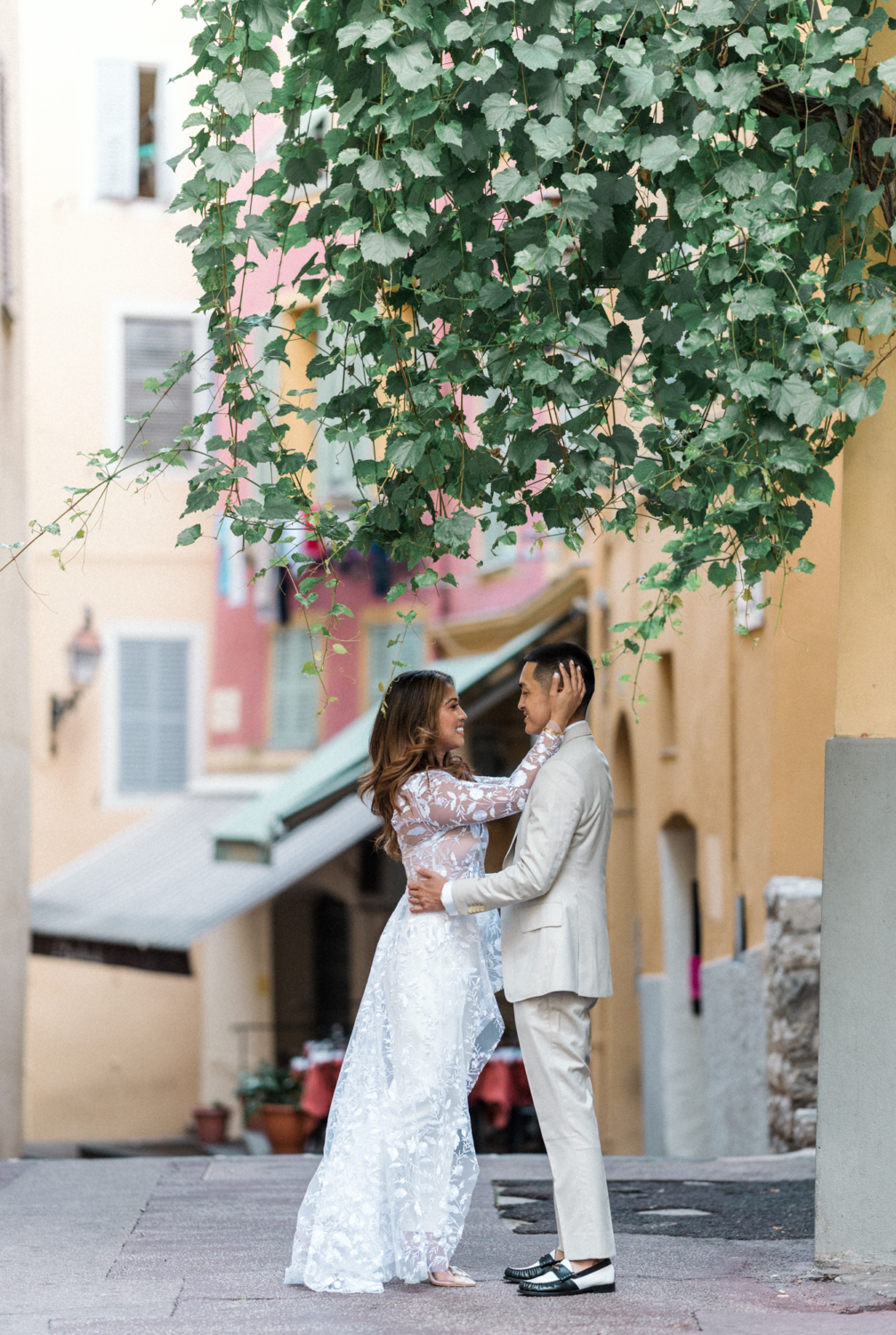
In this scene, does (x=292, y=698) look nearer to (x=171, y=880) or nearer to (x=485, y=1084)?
(x=171, y=880)

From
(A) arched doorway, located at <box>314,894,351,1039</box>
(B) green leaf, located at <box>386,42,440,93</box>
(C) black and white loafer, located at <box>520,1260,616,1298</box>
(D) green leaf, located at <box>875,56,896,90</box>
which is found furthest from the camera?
(A) arched doorway, located at <box>314,894,351,1039</box>

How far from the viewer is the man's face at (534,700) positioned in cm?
556

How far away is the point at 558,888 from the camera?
17.6 ft

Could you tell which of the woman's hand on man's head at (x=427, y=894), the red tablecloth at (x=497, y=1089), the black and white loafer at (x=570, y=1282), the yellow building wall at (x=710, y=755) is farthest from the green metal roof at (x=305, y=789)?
the black and white loafer at (x=570, y=1282)

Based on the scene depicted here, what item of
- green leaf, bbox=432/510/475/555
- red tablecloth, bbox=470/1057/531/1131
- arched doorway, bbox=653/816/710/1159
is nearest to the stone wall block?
red tablecloth, bbox=470/1057/531/1131

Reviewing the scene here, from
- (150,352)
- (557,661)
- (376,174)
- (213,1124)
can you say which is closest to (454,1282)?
(557,661)

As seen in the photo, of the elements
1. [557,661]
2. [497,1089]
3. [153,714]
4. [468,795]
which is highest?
[153,714]

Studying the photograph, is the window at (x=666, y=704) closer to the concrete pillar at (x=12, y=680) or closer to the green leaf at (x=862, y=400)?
the concrete pillar at (x=12, y=680)

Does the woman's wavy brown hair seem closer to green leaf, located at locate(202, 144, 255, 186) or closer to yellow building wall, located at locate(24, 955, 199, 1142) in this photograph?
green leaf, located at locate(202, 144, 255, 186)

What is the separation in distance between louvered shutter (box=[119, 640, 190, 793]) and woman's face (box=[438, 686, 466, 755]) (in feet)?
57.5

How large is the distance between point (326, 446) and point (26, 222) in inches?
206

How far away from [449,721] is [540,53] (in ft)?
6.54

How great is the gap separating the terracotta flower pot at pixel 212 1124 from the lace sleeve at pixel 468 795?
44.4 feet

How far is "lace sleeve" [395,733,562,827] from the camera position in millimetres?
5535
